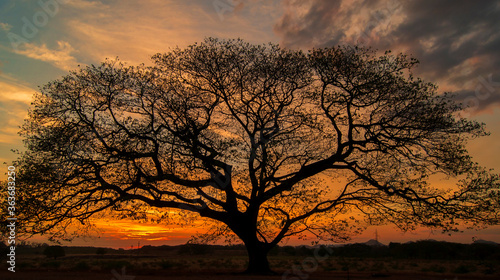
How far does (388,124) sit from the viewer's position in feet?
69.3

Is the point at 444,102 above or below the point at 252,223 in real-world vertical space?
above

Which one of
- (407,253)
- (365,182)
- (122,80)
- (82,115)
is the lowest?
(407,253)

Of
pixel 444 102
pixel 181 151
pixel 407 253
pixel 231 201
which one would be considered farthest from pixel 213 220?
pixel 407 253

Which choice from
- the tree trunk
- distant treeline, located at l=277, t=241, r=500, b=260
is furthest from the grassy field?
distant treeline, located at l=277, t=241, r=500, b=260

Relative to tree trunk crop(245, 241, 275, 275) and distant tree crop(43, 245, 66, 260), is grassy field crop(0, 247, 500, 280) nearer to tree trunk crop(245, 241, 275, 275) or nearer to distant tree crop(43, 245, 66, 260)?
tree trunk crop(245, 241, 275, 275)

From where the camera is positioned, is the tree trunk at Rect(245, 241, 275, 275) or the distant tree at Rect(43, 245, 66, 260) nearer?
the tree trunk at Rect(245, 241, 275, 275)

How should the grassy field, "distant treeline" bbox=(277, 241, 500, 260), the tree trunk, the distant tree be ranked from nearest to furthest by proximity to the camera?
1. the grassy field
2. the tree trunk
3. the distant tree
4. "distant treeline" bbox=(277, 241, 500, 260)

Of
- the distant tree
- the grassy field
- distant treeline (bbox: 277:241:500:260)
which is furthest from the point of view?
distant treeline (bbox: 277:241:500:260)

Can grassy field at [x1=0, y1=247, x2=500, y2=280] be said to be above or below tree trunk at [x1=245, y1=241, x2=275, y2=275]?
below

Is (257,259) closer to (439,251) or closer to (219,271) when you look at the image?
(219,271)

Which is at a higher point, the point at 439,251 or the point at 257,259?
the point at 257,259

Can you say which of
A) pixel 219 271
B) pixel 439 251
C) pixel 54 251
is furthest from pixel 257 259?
pixel 439 251

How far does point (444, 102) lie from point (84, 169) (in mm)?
19183

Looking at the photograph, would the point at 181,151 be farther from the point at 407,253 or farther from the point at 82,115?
the point at 407,253
